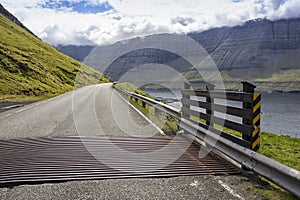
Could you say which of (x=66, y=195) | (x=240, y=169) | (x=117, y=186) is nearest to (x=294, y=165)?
(x=240, y=169)

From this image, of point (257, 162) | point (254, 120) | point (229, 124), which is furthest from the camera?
point (229, 124)

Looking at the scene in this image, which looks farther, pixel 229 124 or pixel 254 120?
pixel 229 124

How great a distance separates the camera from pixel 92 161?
565 cm

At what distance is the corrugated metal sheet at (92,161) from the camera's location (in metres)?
4.91

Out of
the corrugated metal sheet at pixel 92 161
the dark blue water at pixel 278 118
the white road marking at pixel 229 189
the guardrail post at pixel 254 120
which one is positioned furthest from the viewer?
the dark blue water at pixel 278 118

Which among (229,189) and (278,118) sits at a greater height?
(229,189)

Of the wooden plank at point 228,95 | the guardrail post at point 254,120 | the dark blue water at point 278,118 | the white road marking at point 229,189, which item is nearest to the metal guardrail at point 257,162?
the guardrail post at point 254,120

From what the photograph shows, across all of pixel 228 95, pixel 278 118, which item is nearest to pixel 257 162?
pixel 228 95

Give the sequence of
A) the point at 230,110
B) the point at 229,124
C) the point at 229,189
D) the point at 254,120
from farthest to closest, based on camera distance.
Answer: the point at 229,124 → the point at 230,110 → the point at 254,120 → the point at 229,189

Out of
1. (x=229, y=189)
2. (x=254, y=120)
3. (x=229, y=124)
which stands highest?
(x=254, y=120)

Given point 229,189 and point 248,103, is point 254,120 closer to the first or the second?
point 248,103

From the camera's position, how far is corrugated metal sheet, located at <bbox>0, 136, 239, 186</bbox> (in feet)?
16.1

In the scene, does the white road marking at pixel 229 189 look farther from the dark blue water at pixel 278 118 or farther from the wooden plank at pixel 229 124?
the dark blue water at pixel 278 118

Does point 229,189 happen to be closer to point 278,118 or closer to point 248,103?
point 248,103
